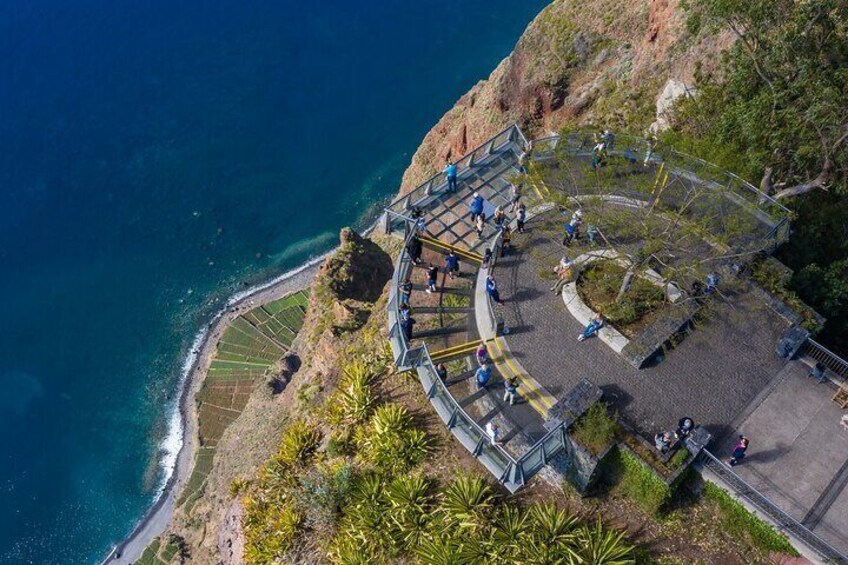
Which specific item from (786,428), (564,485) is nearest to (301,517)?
(564,485)

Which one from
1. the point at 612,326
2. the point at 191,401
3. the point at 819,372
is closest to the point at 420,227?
the point at 612,326

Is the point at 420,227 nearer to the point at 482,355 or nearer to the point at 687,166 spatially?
the point at 482,355

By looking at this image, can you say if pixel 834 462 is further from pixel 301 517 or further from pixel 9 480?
pixel 9 480

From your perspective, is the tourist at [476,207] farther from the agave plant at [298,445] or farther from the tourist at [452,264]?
the agave plant at [298,445]

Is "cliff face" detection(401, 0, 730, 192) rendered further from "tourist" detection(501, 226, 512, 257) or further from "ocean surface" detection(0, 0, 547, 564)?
"ocean surface" detection(0, 0, 547, 564)

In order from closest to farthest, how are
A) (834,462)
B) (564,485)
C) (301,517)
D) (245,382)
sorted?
(834,462)
(564,485)
(301,517)
(245,382)
